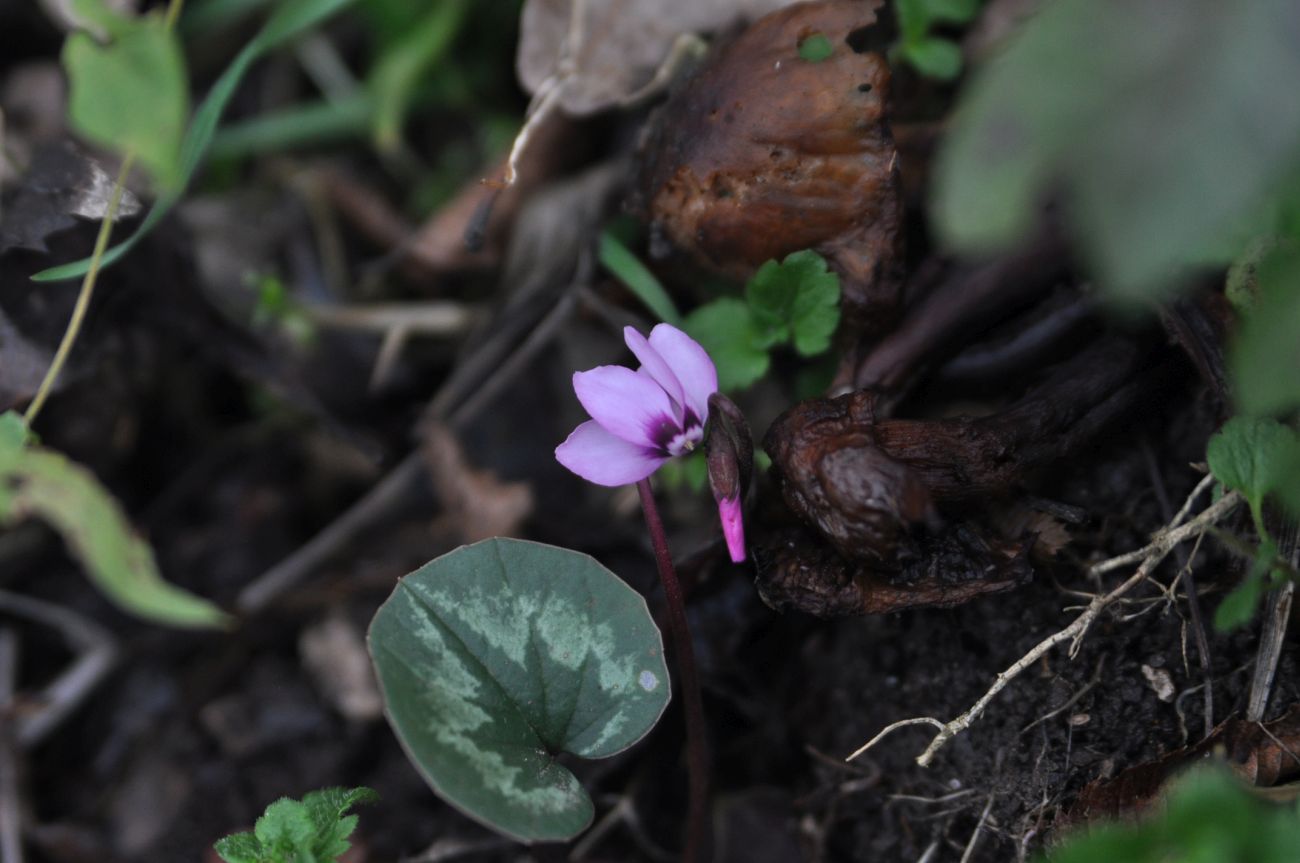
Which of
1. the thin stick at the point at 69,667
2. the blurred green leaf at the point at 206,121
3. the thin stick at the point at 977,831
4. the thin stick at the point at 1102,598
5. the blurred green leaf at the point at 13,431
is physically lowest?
the thin stick at the point at 977,831

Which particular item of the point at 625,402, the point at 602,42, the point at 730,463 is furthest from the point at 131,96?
the point at 602,42

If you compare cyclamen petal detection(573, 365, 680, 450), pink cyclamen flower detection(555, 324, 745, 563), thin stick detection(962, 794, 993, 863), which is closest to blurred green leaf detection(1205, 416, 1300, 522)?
thin stick detection(962, 794, 993, 863)

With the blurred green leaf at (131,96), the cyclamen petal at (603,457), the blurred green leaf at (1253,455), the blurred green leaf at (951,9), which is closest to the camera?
the blurred green leaf at (131,96)

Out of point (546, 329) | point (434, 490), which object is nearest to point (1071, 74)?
point (546, 329)

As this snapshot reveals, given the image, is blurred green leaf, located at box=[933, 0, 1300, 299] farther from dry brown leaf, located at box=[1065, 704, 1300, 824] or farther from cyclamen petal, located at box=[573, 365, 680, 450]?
dry brown leaf, located at box=[1065, 704, 1300, 824]

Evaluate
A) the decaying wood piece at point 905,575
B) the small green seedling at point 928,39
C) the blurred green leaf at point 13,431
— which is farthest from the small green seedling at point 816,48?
the blurred green leaf at point 13,431

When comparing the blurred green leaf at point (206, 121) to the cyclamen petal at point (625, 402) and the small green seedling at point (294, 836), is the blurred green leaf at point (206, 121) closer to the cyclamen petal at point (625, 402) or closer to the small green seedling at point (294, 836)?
the cyclamen petal at point (625, 402)
